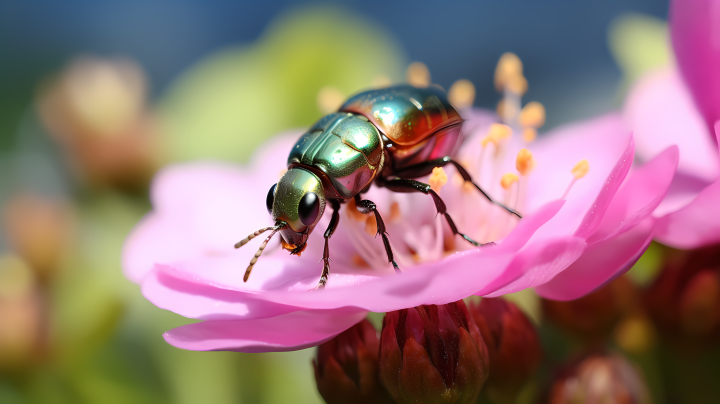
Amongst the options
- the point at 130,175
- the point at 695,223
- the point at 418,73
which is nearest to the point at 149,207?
the point at 130,175

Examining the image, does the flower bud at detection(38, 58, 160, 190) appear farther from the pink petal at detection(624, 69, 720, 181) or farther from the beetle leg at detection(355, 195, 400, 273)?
the pink petal at detection(624, 69, 720, 181)

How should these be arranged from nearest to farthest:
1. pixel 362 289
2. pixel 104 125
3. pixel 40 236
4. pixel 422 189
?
pixel 362 289
pixel 422 189
pixel 40 236
pixel 104 125

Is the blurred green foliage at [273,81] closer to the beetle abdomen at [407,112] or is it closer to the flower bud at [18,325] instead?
the flower bud at [18,325]

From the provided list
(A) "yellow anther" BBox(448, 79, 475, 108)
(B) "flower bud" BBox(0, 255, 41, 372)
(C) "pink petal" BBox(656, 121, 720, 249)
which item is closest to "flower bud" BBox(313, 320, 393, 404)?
(C) "pink petal" BBox(656, 121, 720, 249)

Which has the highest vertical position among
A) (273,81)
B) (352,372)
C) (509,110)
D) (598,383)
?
(273,81)

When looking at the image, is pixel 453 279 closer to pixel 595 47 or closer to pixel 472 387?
pixel 472 387

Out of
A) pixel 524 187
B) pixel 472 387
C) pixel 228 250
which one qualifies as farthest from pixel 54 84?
pixel 472 387

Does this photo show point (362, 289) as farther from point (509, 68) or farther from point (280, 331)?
point (509, 68)
